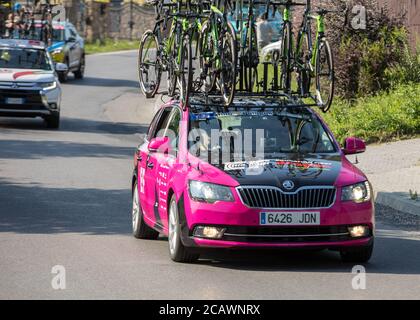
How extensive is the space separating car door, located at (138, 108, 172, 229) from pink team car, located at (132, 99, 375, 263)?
38 mm

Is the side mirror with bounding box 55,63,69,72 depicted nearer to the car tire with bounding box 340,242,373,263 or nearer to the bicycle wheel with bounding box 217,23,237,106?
the bicycle wheel with bounding box 217,23,237,106

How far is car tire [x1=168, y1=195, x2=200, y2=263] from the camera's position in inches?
459

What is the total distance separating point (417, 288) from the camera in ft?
34.7

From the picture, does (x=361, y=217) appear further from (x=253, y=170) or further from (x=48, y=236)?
(x=48, y=236)

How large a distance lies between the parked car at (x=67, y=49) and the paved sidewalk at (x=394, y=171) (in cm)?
1916

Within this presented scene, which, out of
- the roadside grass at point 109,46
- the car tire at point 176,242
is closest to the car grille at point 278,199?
the car tire at point 176,242

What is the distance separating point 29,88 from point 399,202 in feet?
42.8

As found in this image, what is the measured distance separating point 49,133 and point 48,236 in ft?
44.0

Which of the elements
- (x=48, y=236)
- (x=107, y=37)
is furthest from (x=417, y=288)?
(x=107, y=37)

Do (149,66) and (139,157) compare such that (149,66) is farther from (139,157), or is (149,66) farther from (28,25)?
(28,25)

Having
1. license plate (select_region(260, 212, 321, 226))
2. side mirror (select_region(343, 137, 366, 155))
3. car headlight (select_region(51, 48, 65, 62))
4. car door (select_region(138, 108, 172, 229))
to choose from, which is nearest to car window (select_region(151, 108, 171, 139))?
car door (select_region(138, 108, 172, 229))

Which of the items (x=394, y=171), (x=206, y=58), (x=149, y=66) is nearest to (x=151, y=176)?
(x=206, y=58)

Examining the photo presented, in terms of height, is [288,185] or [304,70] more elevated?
[304,70]

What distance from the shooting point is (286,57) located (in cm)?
1466
